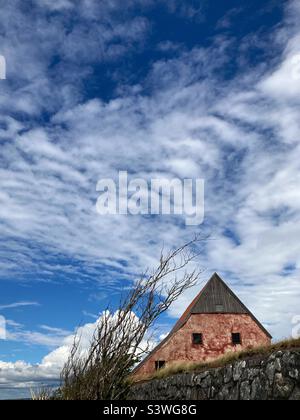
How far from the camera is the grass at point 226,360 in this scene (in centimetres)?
766

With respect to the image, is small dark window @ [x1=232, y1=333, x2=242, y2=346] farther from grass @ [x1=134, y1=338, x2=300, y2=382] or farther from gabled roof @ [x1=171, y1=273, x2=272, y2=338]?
grass @ [x1=134, y1=338, x2=300, y2=382]

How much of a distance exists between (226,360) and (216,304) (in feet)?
48.5

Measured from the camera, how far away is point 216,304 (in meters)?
23.6

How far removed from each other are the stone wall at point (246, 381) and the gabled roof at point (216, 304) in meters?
12.3

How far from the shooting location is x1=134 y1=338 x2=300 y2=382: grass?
7.66 meters

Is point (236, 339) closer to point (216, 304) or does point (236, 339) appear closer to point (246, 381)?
point (216, 304)

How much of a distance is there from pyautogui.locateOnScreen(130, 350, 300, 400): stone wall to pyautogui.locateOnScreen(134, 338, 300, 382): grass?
10.2 inches

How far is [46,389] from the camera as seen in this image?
→ 6523mm

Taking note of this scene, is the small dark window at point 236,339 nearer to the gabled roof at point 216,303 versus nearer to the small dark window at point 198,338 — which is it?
the gabled roof at point 216,303

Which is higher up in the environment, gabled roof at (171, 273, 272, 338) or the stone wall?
gabled roof at (171, 273, 272, 338)

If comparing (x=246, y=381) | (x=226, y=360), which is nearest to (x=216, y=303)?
(x=226, y=360)

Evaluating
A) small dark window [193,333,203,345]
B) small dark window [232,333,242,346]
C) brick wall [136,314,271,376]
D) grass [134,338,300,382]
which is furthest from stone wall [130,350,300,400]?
small dark window [232,333,242,346]
